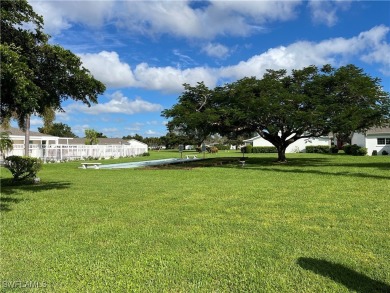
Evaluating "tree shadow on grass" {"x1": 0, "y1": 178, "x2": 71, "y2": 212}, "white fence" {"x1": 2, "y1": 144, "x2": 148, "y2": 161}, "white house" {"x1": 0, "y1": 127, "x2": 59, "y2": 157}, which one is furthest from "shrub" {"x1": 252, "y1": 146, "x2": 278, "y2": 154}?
"tree shadow on grass" {"x1": 0, "y1": 178, "x2": 71, "y2": 212}

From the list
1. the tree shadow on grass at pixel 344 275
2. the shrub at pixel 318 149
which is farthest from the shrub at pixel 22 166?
the shrub at pixel 318 149

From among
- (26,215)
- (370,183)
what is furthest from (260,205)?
(370,183)

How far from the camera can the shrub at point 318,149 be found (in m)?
47.6

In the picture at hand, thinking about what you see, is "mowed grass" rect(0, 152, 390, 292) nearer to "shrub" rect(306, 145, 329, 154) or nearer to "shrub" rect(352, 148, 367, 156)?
"shrub" rect(352, 148, 367, 156)

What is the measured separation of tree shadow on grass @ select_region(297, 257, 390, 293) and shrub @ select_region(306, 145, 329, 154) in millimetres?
45678

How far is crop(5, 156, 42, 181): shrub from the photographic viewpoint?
12.3m

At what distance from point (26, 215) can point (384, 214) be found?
7.20m

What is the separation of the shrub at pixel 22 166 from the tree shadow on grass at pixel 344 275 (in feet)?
35.4

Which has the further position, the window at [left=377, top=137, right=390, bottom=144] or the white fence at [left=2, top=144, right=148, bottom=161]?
the window at [left=377, top=137, right=390, bottom=144]

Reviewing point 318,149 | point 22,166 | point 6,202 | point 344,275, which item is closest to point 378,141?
point 318,149

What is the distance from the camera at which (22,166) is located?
1231cm

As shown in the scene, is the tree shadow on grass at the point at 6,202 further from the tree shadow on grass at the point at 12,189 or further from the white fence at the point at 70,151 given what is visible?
the white fence at the point at 70,151

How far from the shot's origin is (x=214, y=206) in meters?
7.91

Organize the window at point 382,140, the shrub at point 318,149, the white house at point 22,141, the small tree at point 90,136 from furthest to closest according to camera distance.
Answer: the small tree at point 90,136 → the shrub at point 318,149 → the window at point 382,140 → the white house at point 22,141
